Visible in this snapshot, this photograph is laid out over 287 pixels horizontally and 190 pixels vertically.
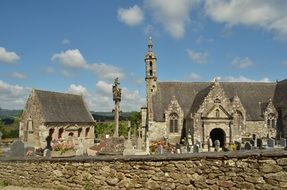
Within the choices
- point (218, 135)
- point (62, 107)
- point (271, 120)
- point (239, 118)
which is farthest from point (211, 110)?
point (62, 107)

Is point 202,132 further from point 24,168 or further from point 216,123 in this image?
point 24,168

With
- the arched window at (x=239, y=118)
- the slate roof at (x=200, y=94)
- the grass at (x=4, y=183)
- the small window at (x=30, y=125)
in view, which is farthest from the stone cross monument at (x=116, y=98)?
the small window at (x=30, y=125)

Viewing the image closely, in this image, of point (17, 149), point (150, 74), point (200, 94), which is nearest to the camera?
point (17, 149)

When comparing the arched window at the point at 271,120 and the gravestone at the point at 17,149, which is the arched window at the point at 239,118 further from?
the gravestone at the point at 17,149

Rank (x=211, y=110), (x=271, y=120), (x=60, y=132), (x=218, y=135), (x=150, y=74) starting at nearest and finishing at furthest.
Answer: (x=211, y=110) < (x=218, y=135) < (x=271, y=120) < (x=60, y=132) < (x=150, y=74)

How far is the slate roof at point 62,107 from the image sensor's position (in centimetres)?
4156

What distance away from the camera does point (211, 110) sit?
37438 millimetres

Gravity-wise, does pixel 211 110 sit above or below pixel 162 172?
above

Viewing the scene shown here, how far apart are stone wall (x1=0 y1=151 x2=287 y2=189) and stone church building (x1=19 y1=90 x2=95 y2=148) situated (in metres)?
25.2

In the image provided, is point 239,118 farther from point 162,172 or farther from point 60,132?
point 162,172

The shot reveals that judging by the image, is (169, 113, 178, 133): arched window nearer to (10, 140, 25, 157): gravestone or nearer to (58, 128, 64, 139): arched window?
(58, 128, 64, 139): arched window

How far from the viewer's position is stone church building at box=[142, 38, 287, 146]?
37.4m

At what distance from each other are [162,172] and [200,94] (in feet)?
106

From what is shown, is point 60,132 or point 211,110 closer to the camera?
point 211,110
